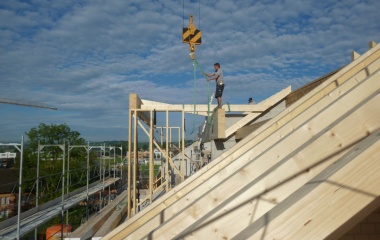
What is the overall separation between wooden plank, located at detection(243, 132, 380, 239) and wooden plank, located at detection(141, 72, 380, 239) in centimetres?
20

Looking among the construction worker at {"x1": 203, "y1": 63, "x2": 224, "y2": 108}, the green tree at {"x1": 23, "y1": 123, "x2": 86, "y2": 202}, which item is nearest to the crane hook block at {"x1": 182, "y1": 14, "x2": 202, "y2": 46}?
the construction worker at {"x1": 203, "y1": 63, "x2": 224, "y2": 108}

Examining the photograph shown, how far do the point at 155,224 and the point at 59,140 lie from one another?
4575cm

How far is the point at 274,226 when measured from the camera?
0.87 meters

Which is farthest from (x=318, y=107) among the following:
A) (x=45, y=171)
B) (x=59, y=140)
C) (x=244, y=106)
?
(x=59, y=140)

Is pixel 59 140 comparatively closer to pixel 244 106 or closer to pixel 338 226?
pixel 244 106

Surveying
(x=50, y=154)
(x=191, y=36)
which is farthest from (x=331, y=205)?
(x=50, y=154)

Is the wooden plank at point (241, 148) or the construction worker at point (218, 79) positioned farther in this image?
the construction worker at point (218, 79)

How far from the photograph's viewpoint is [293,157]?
117 cm

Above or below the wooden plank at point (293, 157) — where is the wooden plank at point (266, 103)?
above

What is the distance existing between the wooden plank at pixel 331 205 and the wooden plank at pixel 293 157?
0.20 metres

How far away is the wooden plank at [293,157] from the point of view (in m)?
1.06

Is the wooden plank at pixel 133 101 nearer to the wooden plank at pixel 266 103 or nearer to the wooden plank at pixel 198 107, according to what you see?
the wooden plank at pixel 198 107

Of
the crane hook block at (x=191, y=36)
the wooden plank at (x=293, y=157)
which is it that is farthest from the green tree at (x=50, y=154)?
the wooden plank at (x=293, y=157)

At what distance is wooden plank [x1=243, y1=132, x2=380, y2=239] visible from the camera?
87 centimetres
